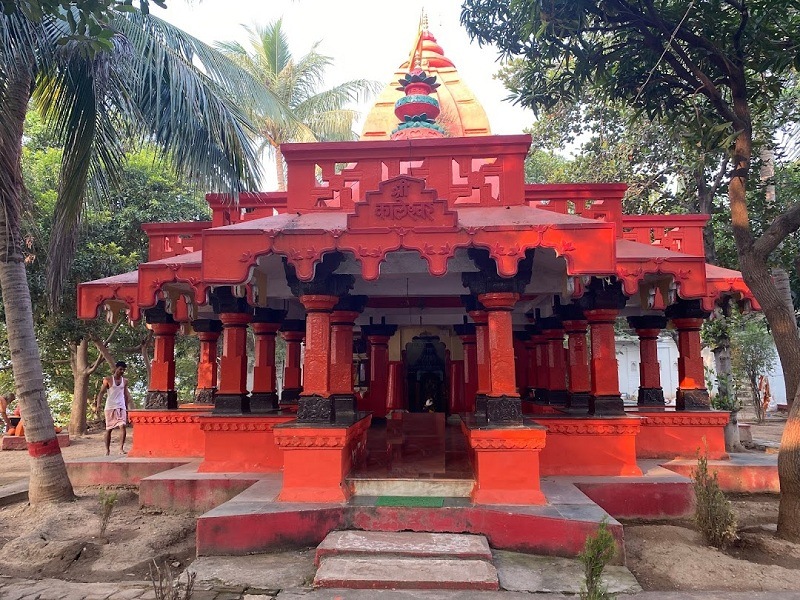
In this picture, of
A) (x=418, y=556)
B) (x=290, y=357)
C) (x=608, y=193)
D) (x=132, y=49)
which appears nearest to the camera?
(x=418, y=556)

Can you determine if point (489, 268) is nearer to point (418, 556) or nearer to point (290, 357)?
point (418, 556)

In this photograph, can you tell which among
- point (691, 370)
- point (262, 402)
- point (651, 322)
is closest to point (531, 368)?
point (651, 322)

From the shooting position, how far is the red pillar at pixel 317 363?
665 cm

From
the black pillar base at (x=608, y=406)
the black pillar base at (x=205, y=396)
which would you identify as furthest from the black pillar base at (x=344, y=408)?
the black pillar base at (x=205, y=396)

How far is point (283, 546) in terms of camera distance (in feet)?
19.2

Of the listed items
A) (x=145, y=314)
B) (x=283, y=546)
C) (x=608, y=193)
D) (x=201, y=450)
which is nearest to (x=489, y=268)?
(x=608, y=193)

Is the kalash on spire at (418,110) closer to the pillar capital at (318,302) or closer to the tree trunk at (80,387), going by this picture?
the pillar capital at (318,302)

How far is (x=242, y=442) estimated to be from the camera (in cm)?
836

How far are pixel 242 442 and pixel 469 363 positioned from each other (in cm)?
641

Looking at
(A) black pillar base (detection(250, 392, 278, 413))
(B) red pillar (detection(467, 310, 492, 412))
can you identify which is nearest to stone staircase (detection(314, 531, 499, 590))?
(B) red pillar (detection(467, 310, 492, 412))

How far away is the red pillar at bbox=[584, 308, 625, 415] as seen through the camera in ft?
26.4

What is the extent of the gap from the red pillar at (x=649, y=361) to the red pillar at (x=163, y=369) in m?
8.51

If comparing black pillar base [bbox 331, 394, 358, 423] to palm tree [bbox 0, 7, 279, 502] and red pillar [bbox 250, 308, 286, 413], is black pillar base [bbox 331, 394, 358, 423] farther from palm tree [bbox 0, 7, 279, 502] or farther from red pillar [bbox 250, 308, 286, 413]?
palm tree [bbox 0, 7, 279, 502]

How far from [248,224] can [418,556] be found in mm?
3944
